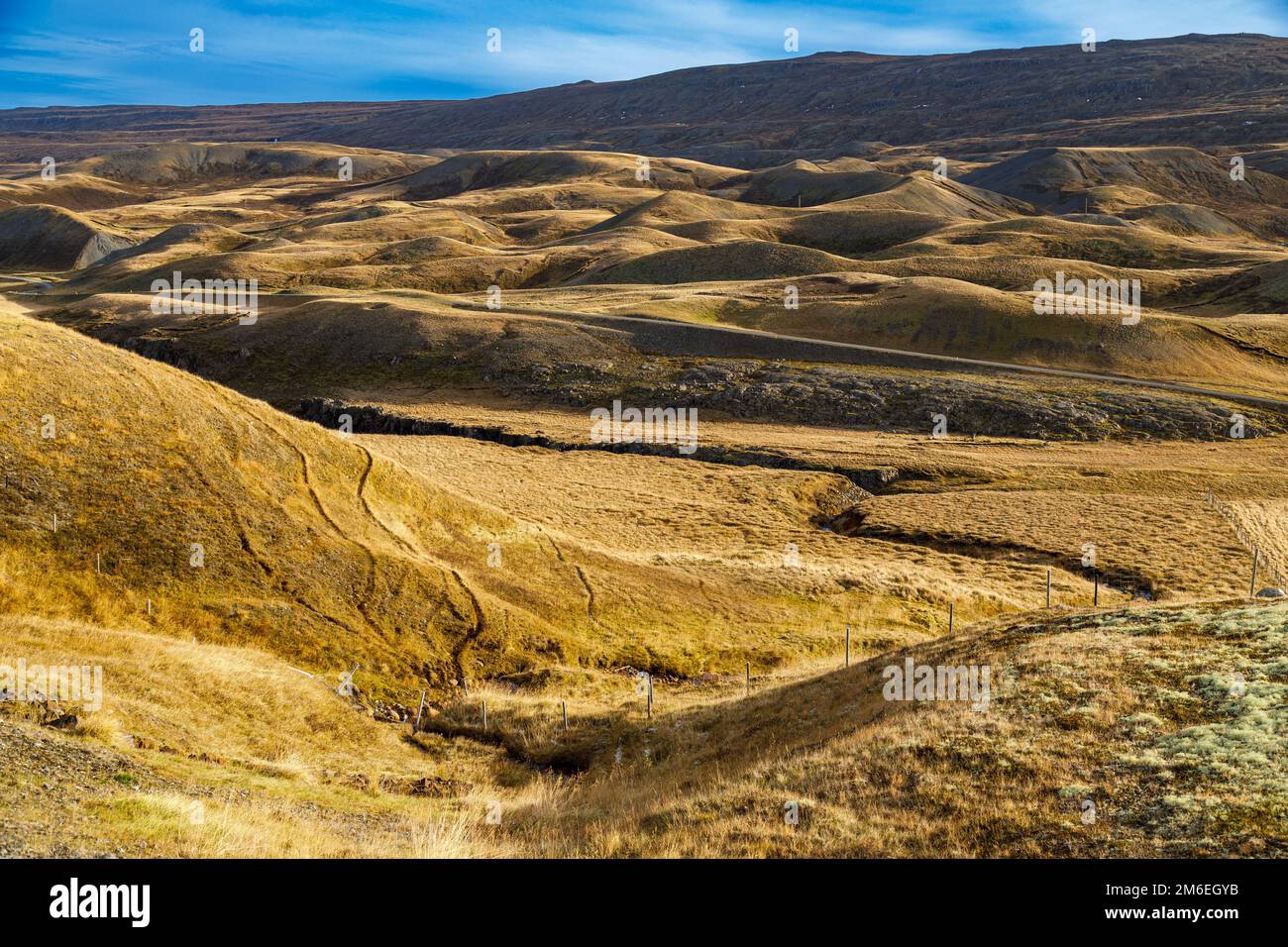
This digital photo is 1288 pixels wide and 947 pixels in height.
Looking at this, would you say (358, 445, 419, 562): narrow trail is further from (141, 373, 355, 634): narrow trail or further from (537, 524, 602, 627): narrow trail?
(537, 524, 602, 627): narrow trail

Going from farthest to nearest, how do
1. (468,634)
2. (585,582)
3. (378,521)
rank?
(585,582), (378,521), (468,634)

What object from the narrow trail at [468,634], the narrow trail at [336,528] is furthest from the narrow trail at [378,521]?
the narrow trail at [336,528]

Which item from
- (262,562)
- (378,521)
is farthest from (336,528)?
(262,562)

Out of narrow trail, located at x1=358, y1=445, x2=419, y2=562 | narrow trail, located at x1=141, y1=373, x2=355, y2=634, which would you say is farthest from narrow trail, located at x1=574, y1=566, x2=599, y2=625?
narrow trail, located at x1=141, y1=373, x2=355, y2=634

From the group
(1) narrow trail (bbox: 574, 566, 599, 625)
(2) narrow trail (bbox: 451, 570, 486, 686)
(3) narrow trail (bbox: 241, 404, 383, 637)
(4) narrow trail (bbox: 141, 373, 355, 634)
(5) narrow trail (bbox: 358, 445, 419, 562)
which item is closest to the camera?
(4) narrow trail (bbox: 141, 373, 355, 634)

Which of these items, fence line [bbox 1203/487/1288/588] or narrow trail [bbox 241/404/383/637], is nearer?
narrow trail [bbox 241/404/383/637]

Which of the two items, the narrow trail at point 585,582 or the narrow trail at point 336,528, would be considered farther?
the narrow trail at point 585,582

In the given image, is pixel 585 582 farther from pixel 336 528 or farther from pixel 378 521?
pixel 336 528

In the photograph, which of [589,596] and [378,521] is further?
[589,596]

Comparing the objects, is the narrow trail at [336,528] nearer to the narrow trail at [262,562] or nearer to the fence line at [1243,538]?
the narrow trail at [262,562]

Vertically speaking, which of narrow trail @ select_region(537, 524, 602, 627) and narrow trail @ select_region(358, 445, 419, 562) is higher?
narrow trail @ select_region(358, 445, 419, 562)

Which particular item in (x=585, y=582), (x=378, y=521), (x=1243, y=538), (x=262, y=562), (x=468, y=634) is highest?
(x=378, y=521)
